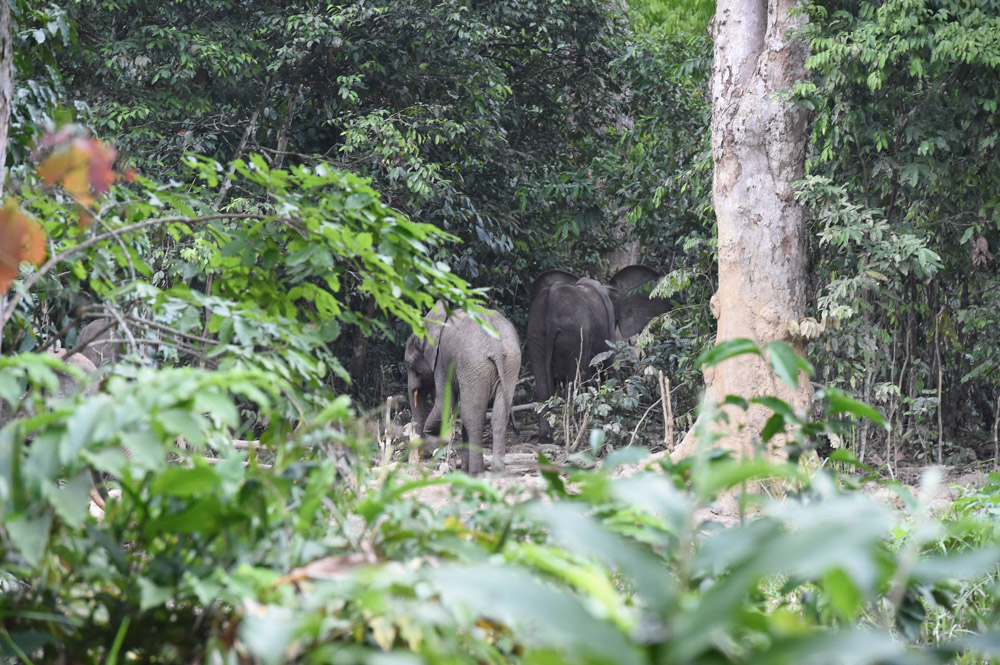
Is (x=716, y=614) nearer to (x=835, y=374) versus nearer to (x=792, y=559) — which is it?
(x=792, y=559)

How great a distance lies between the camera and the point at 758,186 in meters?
6.36

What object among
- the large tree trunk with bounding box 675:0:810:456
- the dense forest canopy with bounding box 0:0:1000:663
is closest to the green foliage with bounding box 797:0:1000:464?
the dense forest canopy with bounding box 0:0:1000:663

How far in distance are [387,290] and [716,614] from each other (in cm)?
141

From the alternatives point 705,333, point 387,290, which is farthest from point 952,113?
point 387,290

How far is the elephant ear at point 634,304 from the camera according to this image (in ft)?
36.3

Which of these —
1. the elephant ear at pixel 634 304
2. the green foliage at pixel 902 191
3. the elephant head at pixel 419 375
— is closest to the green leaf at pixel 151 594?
the green foliage at pixel 902 191

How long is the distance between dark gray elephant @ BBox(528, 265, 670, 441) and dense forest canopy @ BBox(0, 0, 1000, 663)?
0.83ft

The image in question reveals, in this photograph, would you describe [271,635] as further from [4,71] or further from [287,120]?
[287,120]

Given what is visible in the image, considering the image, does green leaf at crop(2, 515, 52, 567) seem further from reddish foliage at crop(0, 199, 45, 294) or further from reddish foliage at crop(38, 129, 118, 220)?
reddish foliage at crop(38, 129, 118, 220)

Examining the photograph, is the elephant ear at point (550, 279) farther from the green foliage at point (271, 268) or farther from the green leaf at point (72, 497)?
the green leaf at point (72, 497)

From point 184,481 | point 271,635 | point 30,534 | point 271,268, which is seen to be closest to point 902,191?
point 271,268

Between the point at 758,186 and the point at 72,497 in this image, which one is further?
the point at 758,186

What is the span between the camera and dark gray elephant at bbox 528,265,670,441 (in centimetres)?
1010

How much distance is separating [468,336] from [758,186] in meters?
2.93
